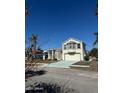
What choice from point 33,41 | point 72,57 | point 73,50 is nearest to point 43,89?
point 33,41

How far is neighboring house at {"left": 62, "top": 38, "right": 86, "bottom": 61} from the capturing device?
11.4 m

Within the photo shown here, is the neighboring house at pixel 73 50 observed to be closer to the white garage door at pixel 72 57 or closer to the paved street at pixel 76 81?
the white garage door at pixel 72 57

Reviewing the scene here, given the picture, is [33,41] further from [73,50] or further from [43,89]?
[73,50]

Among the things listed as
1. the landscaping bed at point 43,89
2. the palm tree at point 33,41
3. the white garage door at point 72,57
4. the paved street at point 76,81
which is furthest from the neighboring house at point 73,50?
the palm tree at point 33,41

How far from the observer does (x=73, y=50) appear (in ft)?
38.9

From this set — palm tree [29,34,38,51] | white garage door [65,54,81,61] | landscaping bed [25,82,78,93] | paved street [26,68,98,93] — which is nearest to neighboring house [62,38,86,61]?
white garage door [65,54,81,61]

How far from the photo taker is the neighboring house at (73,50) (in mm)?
11434

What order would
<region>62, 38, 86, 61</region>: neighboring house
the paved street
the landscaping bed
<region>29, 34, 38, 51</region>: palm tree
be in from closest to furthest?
<region>29, 34, 38, 51</region>: palm tree
the landscaping bed
the paved street
<region>62, 38, 86, 61</region>: neighboring house

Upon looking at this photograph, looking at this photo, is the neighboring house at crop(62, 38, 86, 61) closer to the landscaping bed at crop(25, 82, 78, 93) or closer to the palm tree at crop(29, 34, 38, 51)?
the landscaping bed at crop(25, 82, 78, 93)
